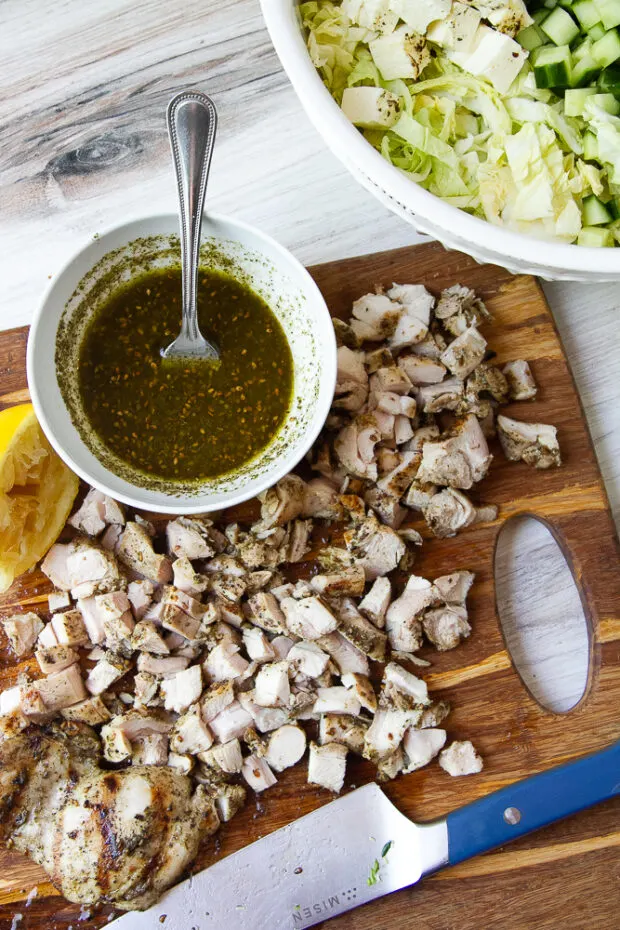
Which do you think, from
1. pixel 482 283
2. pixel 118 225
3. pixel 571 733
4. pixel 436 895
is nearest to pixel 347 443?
pixel 482 283

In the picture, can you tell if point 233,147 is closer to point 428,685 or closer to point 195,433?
point 195,433

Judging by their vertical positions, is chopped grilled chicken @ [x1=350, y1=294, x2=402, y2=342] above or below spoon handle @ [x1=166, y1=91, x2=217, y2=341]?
below

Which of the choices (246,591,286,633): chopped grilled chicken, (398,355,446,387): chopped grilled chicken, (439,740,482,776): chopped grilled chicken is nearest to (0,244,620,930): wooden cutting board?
(439,740,482,776): chopped grilled chicken

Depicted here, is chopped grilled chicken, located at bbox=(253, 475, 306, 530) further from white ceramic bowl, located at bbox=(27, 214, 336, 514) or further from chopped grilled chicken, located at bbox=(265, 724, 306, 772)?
chopped grilled chicken, located at bbox=(265, 724, 306, 772)

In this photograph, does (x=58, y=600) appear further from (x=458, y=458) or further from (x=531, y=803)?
(x=531, y=803)

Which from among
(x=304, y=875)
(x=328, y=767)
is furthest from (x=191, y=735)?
(x=304, y=875)

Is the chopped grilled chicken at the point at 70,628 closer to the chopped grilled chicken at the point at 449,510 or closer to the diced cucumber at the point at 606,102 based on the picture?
the chopped grilled chicken at the point at 449,510
